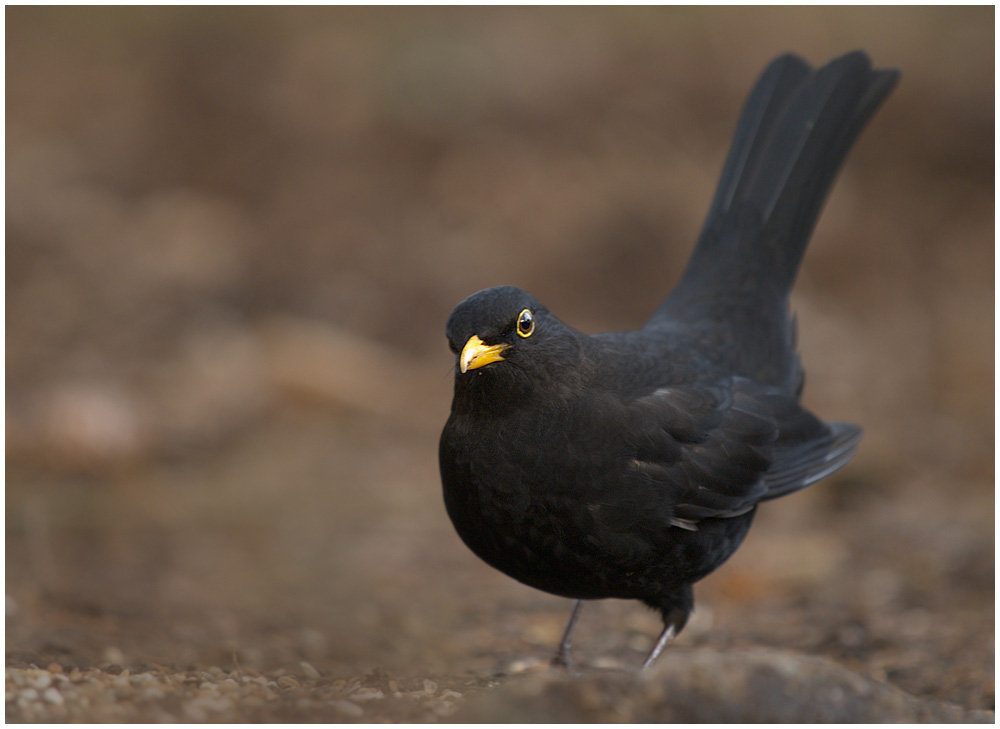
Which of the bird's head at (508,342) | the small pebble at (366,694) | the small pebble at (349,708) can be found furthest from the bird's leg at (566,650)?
the small pebble at (349,708)

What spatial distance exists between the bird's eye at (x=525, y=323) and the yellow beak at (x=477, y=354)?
0.09m

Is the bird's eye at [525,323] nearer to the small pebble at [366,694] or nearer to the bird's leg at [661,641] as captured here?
the small pebble at [366,694]

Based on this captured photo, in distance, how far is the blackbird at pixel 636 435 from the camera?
372 cm

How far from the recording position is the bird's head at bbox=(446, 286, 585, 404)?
355cm

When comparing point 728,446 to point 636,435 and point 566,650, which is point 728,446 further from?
point 566,650

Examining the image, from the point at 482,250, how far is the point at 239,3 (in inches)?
187

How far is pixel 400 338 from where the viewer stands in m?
10.0

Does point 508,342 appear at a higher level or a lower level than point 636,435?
higher

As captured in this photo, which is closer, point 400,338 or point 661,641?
point 661,641

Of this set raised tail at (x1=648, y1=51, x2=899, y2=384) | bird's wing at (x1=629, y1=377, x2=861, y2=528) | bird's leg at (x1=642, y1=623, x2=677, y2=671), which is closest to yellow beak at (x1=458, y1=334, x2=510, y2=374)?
bird's wing at (x1=629, y1=377, x2=861, y2=528)

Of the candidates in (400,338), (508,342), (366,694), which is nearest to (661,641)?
(366,694)

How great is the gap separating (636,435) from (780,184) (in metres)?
2.08

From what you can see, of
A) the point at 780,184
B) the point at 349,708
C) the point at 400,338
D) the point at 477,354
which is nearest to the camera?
the point at 349,708

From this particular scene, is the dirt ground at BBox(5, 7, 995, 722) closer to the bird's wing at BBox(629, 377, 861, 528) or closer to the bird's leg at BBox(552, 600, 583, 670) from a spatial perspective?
the bird's leg at BBox(552, 600, 583, 670)
